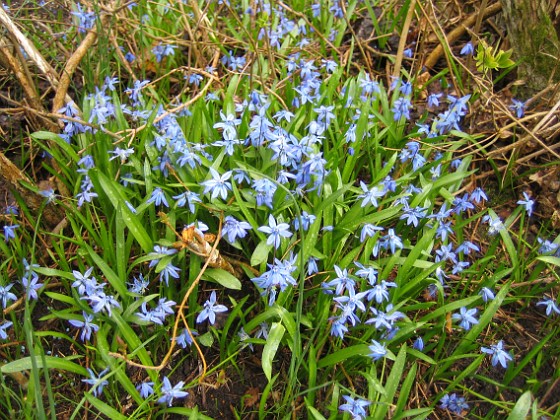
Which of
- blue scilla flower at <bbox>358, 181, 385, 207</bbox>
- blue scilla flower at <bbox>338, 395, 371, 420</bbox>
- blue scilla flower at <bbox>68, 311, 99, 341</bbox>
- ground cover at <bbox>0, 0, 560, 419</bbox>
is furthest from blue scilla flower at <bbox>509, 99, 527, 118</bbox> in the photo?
blue scilla flower at <bbox>68, 311, 99, 341</bbox>

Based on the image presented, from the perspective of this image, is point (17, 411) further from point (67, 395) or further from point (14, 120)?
point (14, 120)

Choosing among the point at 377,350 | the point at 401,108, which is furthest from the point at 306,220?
the point at 401,108

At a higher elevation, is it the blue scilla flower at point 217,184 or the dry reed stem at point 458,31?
the blue scilla flower at point 217,184

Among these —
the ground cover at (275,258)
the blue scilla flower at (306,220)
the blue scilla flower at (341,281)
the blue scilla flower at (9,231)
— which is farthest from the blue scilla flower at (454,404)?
the blue scilla flower at (9,231)

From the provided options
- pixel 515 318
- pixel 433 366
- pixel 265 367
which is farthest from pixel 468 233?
pixel 265 367

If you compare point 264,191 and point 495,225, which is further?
point 495,225

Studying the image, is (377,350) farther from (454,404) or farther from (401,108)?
(401,108)

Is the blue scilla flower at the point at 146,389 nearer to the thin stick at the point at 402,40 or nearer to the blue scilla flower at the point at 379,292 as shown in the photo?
the blue scilla flower at the point at 379,292

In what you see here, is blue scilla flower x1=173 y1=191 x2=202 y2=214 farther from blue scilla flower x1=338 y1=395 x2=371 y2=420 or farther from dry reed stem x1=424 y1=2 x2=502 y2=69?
dry reed stem x1=424 y1=2 x2=502 y2=69

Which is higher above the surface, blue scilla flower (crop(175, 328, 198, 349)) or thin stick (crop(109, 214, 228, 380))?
thin stick (crop(109, 214, 228, 380))
